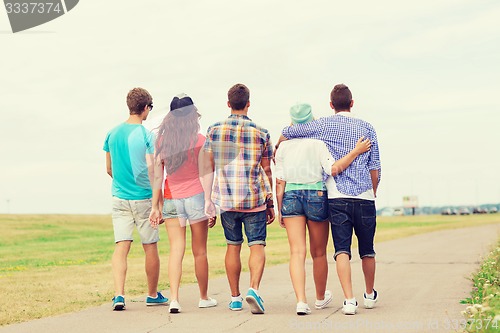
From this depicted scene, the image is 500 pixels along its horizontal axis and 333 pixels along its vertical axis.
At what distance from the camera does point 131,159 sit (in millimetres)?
9102

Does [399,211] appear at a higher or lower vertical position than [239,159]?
lower

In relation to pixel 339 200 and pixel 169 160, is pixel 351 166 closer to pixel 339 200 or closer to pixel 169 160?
pixel 339 200

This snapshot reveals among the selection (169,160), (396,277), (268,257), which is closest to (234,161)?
(169,160)

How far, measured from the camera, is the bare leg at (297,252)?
848 centimetres

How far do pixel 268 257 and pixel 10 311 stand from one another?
11.2 meters

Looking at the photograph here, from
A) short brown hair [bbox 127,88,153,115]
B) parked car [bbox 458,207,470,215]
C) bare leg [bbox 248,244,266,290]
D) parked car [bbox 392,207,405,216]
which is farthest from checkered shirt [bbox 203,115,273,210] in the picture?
parked car [bbox 458,207,470,215]

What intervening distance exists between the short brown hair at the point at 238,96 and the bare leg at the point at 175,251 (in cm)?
151

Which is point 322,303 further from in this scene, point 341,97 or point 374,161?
point 341,97

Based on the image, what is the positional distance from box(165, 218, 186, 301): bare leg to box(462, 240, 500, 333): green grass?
127 inches

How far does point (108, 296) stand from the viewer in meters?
11.0

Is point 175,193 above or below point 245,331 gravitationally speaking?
above

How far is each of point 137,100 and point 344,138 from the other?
249 centimetres

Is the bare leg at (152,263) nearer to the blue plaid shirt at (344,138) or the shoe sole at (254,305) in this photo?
the shoe sole at (254,305)

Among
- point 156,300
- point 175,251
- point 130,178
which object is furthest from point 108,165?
point 156,300
